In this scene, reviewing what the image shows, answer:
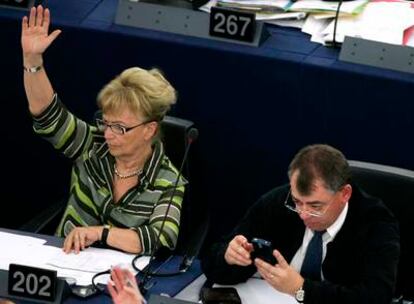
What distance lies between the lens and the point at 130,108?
3572 millimetres

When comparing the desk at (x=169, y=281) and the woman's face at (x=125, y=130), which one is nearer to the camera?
the desk at (x=169, y=281)

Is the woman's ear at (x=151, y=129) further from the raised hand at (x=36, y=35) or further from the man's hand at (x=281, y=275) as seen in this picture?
the man's hand at (x=281, y=275)

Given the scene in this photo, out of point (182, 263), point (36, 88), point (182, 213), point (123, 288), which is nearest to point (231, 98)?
point (182, 213)

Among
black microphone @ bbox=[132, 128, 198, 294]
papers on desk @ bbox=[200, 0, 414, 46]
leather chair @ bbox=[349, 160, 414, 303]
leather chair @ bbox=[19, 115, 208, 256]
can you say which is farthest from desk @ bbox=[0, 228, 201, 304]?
papers on desk @ bbox=[200, 0, 414, 46]

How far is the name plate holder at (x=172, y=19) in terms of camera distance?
13.6ft

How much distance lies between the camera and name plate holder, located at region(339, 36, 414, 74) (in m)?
3.89

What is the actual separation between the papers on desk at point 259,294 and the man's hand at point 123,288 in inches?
16.2

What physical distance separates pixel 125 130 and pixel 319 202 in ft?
2.38

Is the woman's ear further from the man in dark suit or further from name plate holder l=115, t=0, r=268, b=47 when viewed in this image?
name plate holder l=115, t=0, r=268, b=47

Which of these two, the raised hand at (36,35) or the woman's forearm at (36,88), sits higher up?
the raised hand at (36,35)

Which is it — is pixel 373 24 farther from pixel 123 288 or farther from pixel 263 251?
pixel 123 288

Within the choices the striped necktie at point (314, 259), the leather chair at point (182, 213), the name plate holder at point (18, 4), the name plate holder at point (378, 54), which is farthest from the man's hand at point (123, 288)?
the name plate holder at point (18, 4)

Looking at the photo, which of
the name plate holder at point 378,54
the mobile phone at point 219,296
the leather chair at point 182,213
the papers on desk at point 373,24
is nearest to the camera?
the mobile phone at point 219,296

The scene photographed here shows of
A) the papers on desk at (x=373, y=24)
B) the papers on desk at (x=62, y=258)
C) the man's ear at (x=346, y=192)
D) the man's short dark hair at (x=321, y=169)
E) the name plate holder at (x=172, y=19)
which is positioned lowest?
the papers on desk at (x=62, y=258)
